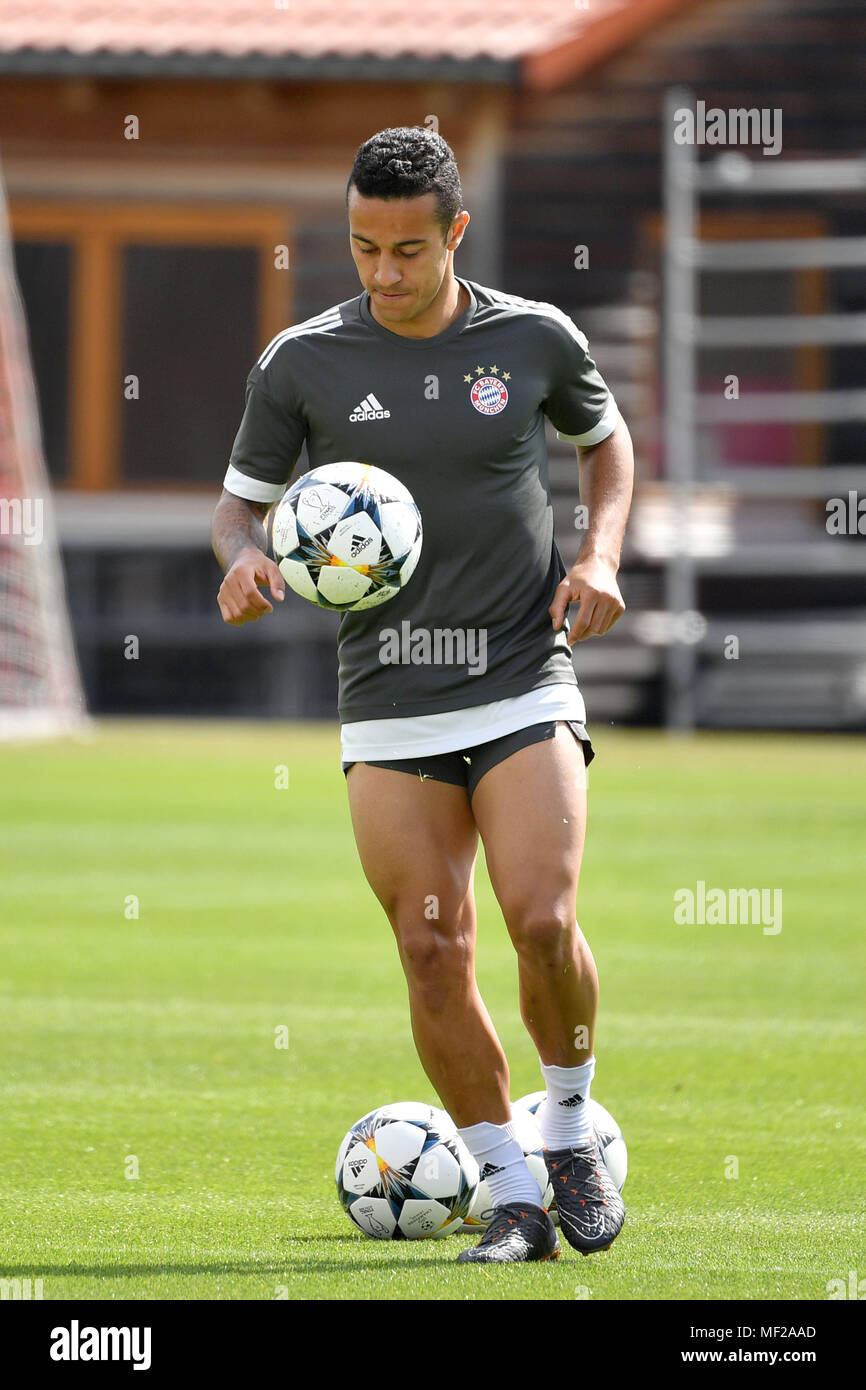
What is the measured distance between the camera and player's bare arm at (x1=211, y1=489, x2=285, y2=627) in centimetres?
527

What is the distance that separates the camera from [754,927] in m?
11.0

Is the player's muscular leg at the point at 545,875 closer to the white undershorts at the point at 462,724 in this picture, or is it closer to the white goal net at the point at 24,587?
the white undershorts at the point at 462,724

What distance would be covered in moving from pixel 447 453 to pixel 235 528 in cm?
54

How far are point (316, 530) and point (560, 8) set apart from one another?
675 inches

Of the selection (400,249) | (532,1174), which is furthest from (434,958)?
(400,249)

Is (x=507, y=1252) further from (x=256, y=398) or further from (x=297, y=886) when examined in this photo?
(x=297, y=886)

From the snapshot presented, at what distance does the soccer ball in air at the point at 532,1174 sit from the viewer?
18.4 feet

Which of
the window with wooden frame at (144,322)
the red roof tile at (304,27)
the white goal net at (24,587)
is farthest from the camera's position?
the window with wooden frame at (144,322)

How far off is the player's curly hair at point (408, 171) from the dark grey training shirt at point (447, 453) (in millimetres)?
329

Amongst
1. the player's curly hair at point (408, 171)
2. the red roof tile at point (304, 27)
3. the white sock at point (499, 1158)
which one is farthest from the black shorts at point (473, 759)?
the red roof tile at point (304, 27)

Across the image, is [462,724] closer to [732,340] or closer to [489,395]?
[489,395]

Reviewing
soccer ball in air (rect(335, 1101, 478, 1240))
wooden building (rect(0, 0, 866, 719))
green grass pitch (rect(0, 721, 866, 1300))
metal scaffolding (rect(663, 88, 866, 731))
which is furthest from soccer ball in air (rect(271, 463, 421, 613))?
wooden building (rect(0, 0, 866, 719))

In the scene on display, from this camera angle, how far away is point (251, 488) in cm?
562

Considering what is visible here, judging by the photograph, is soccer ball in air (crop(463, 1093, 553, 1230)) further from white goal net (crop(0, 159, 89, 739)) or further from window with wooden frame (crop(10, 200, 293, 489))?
window with wooden frame (crop(10, 200, 293, 489))
